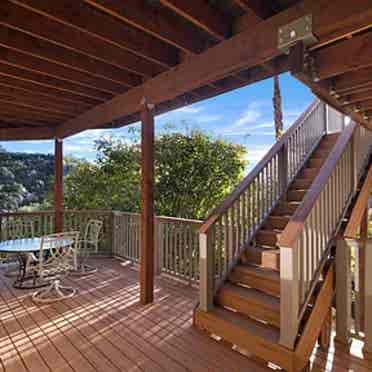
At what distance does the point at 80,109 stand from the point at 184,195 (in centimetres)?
354

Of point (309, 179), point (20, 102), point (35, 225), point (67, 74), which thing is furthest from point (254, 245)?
point (35, 225)

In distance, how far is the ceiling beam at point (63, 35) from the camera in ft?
7.73

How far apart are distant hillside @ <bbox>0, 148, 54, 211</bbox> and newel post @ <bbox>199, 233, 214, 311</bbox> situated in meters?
9.76

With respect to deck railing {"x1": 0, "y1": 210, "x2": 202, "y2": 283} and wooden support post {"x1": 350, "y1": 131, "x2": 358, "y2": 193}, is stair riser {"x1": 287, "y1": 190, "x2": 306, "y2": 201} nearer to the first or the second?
wooden support post {"x1": 350, "y1": 131, "x2": 358, "y2": 193}

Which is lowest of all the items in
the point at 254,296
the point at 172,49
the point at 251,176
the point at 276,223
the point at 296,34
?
the point at 254,296

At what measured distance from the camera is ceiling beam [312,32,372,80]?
217 centimetres

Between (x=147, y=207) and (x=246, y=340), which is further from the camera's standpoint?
(x=147, y=207)

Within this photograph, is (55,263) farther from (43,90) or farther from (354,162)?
(354,162)

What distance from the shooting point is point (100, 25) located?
2.47 meters

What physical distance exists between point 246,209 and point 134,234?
2.82 meters

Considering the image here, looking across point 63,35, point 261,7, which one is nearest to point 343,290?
point 261,7

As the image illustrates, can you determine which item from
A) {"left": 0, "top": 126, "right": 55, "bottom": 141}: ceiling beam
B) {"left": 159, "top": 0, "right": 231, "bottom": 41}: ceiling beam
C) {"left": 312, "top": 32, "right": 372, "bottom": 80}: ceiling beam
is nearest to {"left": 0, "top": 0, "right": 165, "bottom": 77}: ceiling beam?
{"left": 159, "top": 0, "right": 231, "bottom": 41}: ceiling beam

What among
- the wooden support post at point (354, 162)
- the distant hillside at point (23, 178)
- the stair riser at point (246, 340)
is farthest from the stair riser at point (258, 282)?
the distant hillside at point (23, 178)

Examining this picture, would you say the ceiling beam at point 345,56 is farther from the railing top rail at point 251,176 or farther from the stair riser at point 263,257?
the stair riser at point 263,257
